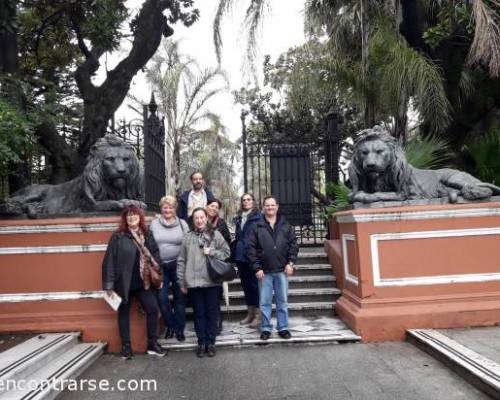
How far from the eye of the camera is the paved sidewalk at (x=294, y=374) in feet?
12.3

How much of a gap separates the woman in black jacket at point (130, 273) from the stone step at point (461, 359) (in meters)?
2.90

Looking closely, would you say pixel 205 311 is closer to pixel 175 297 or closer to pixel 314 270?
pixel 175 297

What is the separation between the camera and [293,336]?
210 inches

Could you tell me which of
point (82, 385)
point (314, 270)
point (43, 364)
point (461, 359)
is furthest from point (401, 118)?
point (43, 364)

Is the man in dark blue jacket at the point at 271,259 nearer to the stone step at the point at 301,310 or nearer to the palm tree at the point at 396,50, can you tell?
the stone step at the point at 301,310

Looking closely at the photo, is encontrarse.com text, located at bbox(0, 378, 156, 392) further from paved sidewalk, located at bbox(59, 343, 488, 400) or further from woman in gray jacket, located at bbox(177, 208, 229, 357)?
woman in gray jacket, located at bbox(177, 208, 229, 357)

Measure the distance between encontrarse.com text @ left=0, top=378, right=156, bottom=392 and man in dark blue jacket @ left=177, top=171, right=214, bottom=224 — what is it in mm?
2452

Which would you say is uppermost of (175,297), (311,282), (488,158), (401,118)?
(401,118)

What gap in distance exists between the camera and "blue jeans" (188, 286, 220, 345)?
16.0 ft

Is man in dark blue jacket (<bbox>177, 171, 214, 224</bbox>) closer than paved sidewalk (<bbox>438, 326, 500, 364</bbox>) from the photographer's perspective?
No

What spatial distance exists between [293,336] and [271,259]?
1.00 meters

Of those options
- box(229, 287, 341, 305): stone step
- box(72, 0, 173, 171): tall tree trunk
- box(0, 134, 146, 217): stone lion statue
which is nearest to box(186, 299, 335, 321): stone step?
box(229, 287, 341, 305): stone step

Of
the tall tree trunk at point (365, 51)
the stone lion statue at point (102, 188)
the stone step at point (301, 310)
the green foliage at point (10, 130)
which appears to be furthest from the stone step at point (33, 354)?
the tall tree trunk at point (365, 51)

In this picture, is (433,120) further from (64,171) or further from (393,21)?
(64,171)
